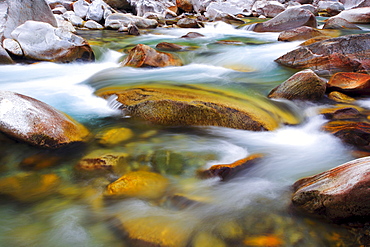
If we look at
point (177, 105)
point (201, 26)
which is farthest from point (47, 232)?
point (201, 26)

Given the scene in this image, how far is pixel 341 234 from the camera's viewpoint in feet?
6.47

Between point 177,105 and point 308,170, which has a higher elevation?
point 177,105

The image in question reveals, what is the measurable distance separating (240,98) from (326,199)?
2910 millimetres

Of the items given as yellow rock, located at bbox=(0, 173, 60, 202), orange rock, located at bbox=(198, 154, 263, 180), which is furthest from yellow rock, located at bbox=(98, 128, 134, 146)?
orange rock, located at bbox=(198, 154, 263, 180)

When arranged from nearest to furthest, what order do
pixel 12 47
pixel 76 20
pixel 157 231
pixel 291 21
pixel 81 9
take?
pixel 157 231 → pixel 12 47 → pixel 291 21 → pixel 76 20 → pixel 81 9

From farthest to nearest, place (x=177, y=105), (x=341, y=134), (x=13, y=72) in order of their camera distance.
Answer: (x=13, y=72), (x=177, y=105), (x=341, y=134)

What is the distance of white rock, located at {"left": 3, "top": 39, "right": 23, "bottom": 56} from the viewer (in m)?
7.59

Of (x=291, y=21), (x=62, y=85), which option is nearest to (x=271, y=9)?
(x=291, y=21)

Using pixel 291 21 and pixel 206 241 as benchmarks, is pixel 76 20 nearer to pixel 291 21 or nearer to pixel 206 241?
pixel 291 21

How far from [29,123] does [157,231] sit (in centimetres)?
220

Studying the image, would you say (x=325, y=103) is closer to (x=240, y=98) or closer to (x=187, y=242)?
(x=240, y=98)

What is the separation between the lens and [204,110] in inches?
161

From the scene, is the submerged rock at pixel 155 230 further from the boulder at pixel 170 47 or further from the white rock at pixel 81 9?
the white rock at pixel 81 9

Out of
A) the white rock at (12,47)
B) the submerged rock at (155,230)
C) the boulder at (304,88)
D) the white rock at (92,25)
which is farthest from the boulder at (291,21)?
the submerged rock at (155,230)
